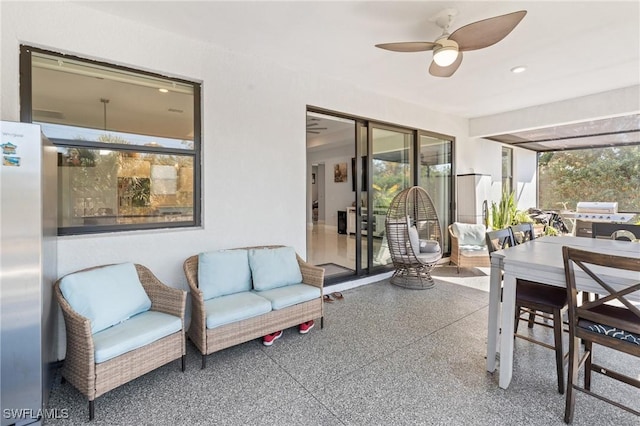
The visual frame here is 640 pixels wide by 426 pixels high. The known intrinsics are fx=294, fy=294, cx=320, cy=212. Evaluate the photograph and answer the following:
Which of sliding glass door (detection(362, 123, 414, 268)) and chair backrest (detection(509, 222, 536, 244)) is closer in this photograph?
chair backrest (detection(509, 222, 536, 244))

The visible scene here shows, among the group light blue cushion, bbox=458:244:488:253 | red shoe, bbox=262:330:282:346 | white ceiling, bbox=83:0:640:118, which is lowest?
red shoe, bbox=262:330:282:346

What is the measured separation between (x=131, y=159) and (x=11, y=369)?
5.63ft

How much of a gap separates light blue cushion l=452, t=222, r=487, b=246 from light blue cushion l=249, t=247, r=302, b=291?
138 inches

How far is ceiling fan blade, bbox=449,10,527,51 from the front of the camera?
194 centimetres

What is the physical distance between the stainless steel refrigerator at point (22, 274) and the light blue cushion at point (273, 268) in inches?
59.4

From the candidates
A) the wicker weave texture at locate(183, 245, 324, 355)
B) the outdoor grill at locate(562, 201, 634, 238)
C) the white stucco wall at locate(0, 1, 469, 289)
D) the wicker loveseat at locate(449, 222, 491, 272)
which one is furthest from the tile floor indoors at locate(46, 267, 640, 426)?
the outdoor grill at locate(562, 201, 634, 238)

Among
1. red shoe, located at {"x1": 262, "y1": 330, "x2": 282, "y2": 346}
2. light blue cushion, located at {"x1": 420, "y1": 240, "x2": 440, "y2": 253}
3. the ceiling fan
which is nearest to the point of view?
the ceiling fan

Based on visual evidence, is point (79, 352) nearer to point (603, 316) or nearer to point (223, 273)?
point (223, 273)

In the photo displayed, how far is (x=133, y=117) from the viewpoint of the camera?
2.68 metres

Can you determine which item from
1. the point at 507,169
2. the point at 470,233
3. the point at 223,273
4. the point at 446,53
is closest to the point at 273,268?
the point at 223,273

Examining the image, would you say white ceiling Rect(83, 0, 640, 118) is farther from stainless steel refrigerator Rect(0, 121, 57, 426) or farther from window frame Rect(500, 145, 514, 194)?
window frame Rect(500, 145, 514, 194)

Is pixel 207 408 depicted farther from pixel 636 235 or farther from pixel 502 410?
pixel 636 235

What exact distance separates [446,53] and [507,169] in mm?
6305

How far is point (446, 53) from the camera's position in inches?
93.2
